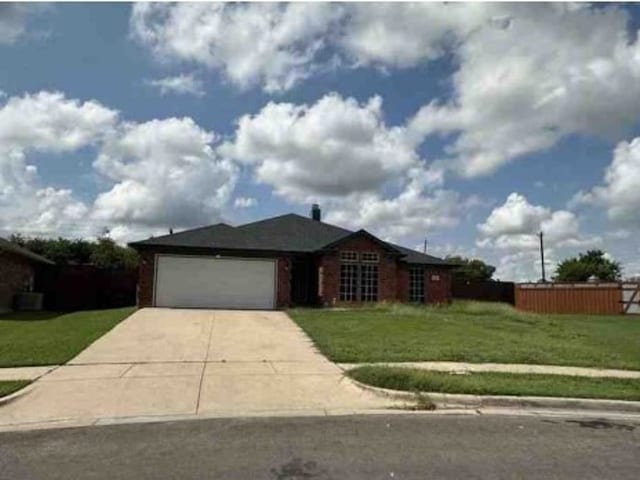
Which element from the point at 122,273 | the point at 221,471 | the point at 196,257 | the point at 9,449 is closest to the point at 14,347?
the point at 9,449

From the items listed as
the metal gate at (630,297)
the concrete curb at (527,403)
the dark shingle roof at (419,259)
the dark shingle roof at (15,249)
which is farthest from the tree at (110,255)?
the concrete curb at (527,403)

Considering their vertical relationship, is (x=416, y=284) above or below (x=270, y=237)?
below

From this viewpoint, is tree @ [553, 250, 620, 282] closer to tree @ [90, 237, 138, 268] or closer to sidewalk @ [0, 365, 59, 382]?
tree @ [90, 237, 138, 268]

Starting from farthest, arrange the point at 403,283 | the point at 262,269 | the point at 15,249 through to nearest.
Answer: the point at 403,283, the point at 262,269, the point at 15,249

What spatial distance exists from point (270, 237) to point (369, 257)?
4.91m

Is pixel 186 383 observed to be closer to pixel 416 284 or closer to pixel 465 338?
pixel 465 338

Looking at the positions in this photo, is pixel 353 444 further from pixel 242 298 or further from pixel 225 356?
pixel 242 298

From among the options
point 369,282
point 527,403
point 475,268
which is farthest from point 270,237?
point 475,268

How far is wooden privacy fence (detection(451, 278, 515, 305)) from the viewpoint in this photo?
1474 inches

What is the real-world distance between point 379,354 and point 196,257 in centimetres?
1527

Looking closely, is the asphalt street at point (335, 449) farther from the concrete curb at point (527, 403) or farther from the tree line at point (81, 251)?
the tree line at point (81, 251)

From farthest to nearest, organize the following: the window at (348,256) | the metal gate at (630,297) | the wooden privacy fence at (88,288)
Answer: the metal gate at (630,297)
the wooden privacy fence at (88,288)
the window at (348,256)

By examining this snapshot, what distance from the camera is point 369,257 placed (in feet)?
92.9

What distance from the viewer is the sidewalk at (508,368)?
38.2 feet
